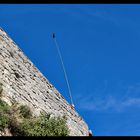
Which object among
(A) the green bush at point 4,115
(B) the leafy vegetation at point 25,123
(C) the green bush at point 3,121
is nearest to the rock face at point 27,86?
(B) the leafy vegetation at point 25,123

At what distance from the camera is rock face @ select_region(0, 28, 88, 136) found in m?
11.8

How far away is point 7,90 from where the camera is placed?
443 inches

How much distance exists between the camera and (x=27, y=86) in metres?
12.9

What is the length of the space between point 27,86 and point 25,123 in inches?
124

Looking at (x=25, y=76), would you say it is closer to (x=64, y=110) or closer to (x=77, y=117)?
(x=64, y=110)

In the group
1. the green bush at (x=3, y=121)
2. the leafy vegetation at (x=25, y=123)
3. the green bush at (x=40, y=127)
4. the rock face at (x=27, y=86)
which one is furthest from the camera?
the rock face at (x=27, y=86)

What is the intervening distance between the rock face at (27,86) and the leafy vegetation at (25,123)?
0.53 m

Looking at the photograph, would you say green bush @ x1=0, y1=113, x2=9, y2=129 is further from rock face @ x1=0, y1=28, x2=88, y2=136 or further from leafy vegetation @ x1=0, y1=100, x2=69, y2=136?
rock face @ x1=0, y1=28, x2=88, y2=136

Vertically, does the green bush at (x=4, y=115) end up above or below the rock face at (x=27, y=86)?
below

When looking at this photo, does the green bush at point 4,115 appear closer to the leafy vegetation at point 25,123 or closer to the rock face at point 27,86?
the leafy vegetation at point 25,123

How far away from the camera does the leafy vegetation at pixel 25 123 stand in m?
9.46

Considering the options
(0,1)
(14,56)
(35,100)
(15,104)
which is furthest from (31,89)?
(0,1)

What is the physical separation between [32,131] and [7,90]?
6.42 feet

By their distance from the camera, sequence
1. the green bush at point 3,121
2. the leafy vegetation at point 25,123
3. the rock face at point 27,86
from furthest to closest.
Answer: the rock face at point 27,86 → the leafy vegetation at point 25,123 → the green bush at point 3,121
